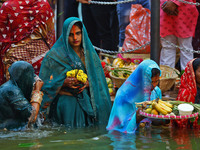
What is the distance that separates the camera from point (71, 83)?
18.6ft

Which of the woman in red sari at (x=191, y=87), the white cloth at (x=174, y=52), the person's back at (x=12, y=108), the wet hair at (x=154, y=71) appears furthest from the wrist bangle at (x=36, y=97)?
the white cloth at (x=174, y=52)

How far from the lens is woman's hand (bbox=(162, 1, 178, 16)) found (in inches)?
283

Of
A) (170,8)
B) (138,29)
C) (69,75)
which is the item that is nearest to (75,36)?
(69,75)

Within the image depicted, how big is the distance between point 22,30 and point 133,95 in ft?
7.65

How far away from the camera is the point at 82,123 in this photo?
582 centimetres

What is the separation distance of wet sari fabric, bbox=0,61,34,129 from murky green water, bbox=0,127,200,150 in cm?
16

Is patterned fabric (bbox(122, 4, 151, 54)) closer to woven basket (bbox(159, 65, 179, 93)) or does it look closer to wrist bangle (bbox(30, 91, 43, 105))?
woven basket (bbox(159, 65, 179, 93))

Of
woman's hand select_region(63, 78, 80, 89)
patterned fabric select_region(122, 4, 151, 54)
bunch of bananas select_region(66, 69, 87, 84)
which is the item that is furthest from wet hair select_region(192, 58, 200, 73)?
patterned fabric select_region(122, 4, 151, 54)

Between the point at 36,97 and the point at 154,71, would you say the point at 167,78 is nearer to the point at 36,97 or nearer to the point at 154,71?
the point at 154,71

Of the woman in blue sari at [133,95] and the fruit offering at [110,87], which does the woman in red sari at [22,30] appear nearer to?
the fruit offering at [110,87]

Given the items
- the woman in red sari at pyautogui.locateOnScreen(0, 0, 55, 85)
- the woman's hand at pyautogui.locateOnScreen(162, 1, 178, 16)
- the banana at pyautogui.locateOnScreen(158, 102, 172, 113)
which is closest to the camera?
the banana at pyautogui.locateOnScreen(158, 102, 172, 113)

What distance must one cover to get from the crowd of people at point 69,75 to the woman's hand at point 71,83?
14 mm

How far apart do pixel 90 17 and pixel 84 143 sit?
4.88 meters

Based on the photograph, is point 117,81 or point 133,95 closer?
point 133,95
